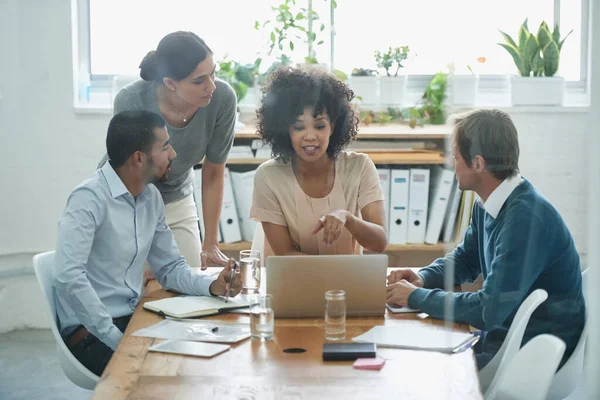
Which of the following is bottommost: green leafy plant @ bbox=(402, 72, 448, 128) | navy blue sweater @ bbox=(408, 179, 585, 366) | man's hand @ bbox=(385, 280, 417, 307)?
man's hand @ bbox=(385, 280, 417, 307)

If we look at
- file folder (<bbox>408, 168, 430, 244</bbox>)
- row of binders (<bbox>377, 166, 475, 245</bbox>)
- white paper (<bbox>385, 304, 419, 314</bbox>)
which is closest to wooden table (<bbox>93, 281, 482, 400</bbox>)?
white paper (<bbox>385, 304, 419, 314</bbox>)

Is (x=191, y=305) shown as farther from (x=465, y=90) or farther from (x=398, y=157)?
(x=398, y=157)

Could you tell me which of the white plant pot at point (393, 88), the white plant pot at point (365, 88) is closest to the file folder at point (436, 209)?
the white plant pot at point (393, 88)

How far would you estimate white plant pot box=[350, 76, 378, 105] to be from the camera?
3217mm

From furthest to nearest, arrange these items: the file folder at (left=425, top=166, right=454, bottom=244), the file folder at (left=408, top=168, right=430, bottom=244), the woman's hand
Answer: the file folder at (left=408, top=168, right=430, bottom=244)
the file folder at (left=425, top=166, right=454, bottom=244)
the woman's hand

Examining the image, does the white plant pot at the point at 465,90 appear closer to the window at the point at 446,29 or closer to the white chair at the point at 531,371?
the window at the point at 446,29

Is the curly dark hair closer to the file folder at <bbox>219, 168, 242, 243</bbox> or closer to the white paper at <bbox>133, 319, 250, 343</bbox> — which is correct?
the white paper at <bbox>133, 319, 250, 343</bbox>

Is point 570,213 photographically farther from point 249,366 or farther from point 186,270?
point 186,270

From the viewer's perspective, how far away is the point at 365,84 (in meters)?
3.23

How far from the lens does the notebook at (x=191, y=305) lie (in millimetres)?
1764

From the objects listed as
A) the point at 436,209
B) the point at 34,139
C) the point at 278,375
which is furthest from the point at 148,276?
the point at 34,139

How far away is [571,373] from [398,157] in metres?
1.65

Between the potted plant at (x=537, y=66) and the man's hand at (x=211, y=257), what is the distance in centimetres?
108

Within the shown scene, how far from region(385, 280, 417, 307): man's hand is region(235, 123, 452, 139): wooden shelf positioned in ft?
3.07
